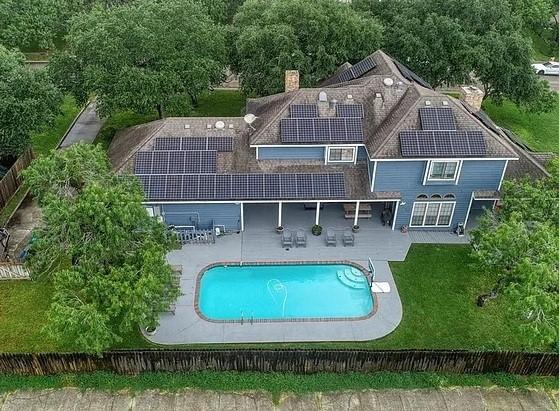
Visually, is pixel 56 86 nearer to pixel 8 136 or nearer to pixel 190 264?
pixel 8 136

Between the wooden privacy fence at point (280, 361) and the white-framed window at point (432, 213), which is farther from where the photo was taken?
the white-framed window at point (432, 213)

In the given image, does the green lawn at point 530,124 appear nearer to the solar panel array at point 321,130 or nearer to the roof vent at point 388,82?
the roof vent at point 388,82

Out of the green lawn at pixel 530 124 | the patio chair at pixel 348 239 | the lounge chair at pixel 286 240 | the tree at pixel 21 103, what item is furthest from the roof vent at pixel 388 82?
the tree at pixel 21 103

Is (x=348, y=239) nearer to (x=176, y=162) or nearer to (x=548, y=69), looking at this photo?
(x=176, y=162)

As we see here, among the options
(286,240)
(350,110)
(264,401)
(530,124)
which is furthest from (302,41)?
(264,401)

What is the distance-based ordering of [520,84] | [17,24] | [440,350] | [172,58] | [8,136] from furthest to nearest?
[17,24] → [520,84] → [172,58] → [8,136] → [440,350]

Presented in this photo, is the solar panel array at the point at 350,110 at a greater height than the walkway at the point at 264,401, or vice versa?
the solar panel array at the point at 350,110

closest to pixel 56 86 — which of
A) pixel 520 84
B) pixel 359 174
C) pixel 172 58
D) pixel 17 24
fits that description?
pixel 172 58
